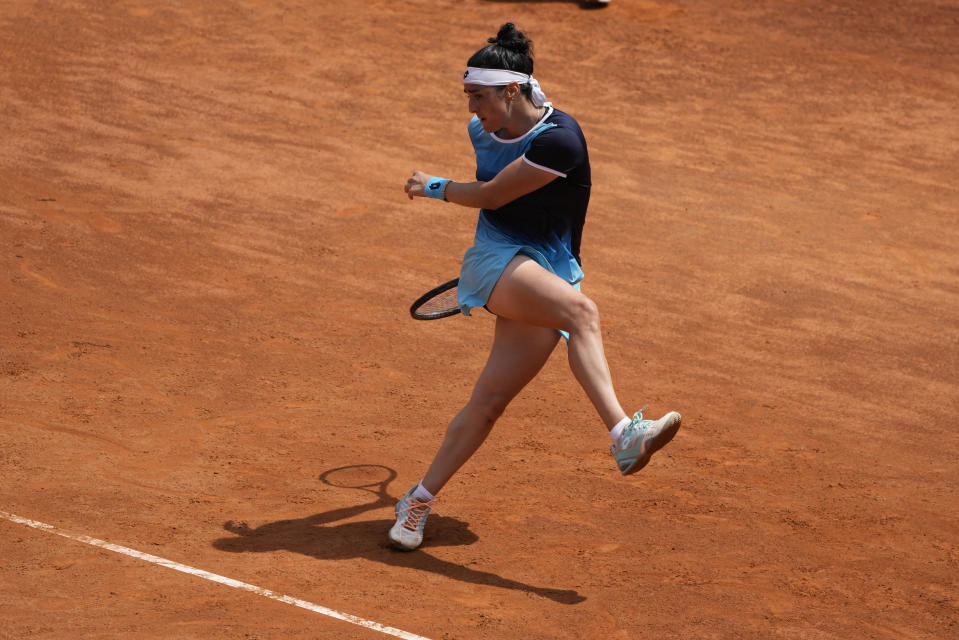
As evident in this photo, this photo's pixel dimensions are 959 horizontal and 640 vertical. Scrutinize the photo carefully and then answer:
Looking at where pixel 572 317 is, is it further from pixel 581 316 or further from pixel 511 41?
pixel 511 41

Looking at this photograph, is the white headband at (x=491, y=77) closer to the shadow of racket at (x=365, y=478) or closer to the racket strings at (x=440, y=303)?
the racket strings at (x=440, y=303)

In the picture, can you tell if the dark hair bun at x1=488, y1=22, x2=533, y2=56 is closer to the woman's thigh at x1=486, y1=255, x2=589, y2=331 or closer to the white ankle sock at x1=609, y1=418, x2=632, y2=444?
the woman's thigh at x1=486, y1=255, x2=589, y2=331

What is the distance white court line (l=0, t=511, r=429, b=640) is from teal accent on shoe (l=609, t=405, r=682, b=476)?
104cm

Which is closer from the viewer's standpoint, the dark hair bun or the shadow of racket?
the dark hair bun

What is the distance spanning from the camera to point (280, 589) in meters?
4.57

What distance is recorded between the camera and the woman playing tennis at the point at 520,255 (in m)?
4.49

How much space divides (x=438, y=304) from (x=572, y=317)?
1.21m

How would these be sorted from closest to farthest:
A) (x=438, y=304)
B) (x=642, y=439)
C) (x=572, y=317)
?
(x=642, y=439) → (x=572, y=317) → (x=438, y=304)

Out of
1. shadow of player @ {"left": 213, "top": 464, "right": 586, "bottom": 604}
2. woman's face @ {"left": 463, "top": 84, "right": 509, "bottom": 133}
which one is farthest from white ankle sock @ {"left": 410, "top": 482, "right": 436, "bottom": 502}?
woman's face @ {"left": 463, "top": 84, "right": 509, "bottom": 133}

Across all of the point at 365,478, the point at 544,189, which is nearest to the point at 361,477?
the point at 365,478

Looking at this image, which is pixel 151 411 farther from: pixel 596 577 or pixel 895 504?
pixel 895 504

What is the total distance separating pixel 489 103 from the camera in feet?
15.1

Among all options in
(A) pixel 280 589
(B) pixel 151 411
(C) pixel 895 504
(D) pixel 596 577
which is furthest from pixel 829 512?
(B) pixel 151 411

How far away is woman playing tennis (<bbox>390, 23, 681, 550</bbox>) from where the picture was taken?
177 inches
